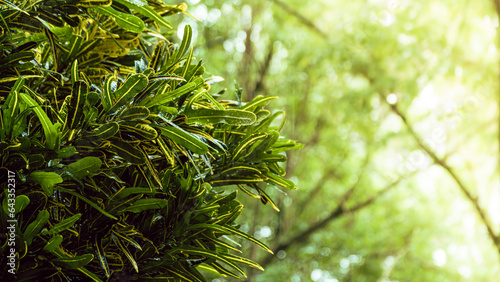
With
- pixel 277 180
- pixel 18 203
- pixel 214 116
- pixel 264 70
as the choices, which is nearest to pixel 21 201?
pixel 18 203

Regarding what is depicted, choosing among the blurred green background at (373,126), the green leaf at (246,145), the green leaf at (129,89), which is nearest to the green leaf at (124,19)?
the green leaf at (129,89)

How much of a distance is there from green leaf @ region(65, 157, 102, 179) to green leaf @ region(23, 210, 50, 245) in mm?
53

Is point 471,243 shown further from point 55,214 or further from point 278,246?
point 55,214

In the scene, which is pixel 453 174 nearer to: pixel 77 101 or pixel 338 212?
pixel 338 212

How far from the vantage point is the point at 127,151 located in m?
0.54

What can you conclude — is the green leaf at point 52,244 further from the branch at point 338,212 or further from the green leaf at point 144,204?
the branch at point 338,212

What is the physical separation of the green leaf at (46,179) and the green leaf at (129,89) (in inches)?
4.0

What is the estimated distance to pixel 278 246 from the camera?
3.93 meters

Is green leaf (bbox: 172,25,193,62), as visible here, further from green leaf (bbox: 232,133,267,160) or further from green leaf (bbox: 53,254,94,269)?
green leaf (bbox: 53,254,94,269)

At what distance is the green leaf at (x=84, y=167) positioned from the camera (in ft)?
1.61

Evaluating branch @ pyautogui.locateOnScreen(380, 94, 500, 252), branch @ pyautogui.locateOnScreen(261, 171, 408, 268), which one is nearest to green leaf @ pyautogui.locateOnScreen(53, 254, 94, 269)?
branch @ pyautogui.locateOnScreen(380, 94, 500, 252)

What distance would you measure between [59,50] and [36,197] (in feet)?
0.84

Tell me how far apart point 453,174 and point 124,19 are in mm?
3526

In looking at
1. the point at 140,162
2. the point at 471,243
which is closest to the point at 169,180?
the point at 140,162
